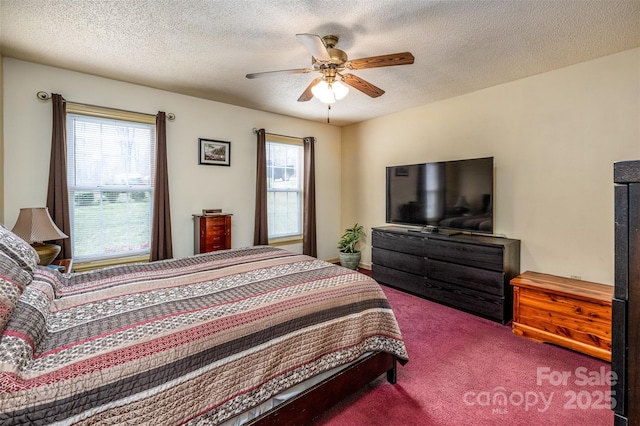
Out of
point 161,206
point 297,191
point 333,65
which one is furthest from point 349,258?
point 333,65

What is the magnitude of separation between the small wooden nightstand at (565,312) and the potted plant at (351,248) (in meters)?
2.57

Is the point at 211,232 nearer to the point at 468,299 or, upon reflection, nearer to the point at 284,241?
the point at 284,241

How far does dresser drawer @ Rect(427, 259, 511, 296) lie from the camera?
10.2ft

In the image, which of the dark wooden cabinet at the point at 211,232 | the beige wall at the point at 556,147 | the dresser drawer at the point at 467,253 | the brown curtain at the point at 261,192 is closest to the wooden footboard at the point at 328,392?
the dresser drawer at the point at 467,253

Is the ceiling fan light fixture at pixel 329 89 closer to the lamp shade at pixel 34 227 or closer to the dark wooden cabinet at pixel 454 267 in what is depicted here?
the dark wooden cabinet at pixel 454 267

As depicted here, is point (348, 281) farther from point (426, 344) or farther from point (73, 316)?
point (73, 316)

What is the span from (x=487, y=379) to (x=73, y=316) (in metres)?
2.61

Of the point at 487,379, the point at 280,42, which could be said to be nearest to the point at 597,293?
the point at 487,379

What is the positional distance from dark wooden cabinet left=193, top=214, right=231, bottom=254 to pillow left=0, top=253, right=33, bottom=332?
2160 mm

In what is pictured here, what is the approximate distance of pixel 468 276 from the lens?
3.35 meters

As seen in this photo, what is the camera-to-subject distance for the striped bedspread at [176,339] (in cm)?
100

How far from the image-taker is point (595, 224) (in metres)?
2.88

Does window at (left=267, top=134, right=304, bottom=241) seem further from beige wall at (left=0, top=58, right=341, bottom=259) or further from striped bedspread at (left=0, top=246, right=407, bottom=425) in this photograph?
striped bedspread at (left=0, top=246, right=407, bottom=425)

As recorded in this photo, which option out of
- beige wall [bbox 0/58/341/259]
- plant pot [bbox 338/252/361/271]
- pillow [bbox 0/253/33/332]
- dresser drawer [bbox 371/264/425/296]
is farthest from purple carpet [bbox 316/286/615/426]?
beige wall [bbox 0/58/341/259]
